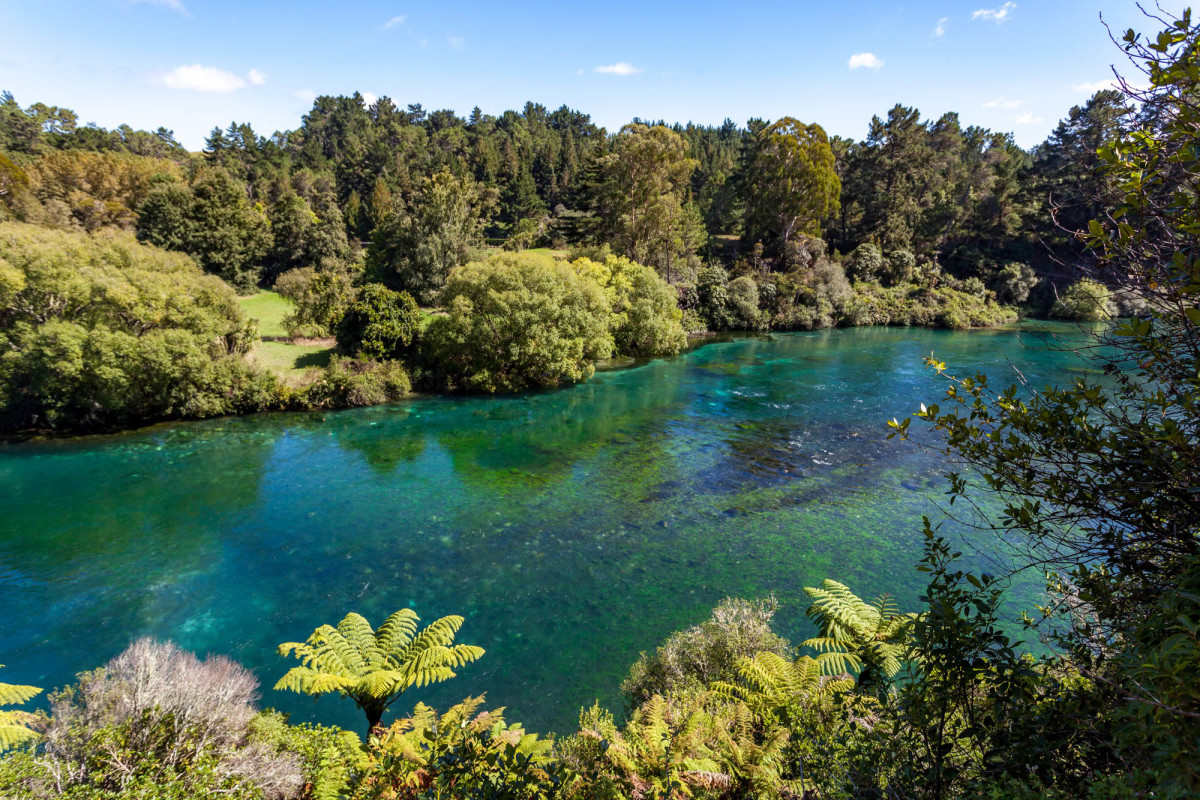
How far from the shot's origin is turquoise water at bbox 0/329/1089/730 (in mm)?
11266

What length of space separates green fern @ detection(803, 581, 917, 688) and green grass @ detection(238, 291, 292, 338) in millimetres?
36974

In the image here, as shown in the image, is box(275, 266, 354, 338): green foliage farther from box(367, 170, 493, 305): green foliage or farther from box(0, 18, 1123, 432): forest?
box(367, 170, 493, 305): green foliage

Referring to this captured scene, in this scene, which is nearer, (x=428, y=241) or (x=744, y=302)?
(x=428, y=241)

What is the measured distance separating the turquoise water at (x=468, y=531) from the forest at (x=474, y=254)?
13.3 feet

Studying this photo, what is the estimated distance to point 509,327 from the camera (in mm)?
29828

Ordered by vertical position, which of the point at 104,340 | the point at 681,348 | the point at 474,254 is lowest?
the point at 681,348

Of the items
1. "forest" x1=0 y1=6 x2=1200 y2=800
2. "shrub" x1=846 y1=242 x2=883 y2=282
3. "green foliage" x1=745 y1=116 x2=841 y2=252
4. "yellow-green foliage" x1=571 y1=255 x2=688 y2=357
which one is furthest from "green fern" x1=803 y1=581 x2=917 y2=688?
→ "shrub" x1=846 y1=242 x2=883 y2=282

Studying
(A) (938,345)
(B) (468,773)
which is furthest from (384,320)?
(A) (938,345)

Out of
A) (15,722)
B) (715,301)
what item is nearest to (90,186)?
(715,301)

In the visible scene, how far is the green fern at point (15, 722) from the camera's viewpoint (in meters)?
6.20

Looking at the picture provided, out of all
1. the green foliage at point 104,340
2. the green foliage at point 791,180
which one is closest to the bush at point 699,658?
the green foliage at point 104,340

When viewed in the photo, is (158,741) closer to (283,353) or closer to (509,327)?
(509,327)

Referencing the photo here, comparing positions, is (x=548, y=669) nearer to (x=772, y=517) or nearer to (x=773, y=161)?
(x=772, y=517)

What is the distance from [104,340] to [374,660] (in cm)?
2222
